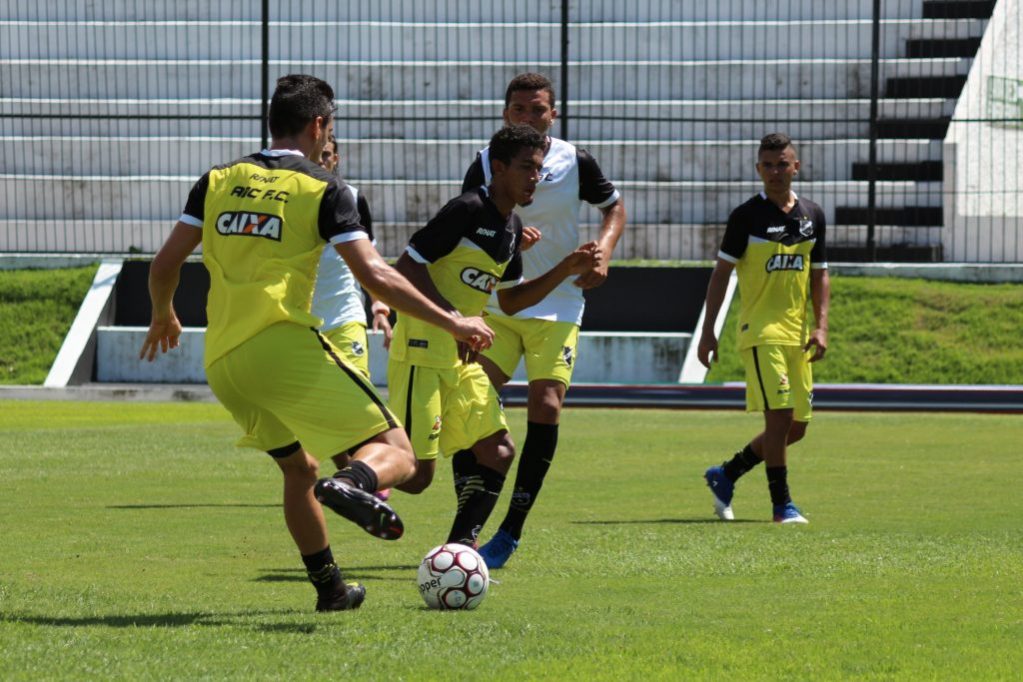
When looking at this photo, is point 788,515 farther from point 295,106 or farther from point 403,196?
point 403,196

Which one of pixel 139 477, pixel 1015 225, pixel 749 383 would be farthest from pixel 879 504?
pixel 1015 225

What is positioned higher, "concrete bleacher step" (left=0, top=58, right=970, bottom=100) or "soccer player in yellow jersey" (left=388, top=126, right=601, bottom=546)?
"concrete bleacher step" (left=0, top=58, right=970, bottom=100)

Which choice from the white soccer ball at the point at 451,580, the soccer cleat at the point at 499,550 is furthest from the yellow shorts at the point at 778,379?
the white soccer ball at the point at 451,580

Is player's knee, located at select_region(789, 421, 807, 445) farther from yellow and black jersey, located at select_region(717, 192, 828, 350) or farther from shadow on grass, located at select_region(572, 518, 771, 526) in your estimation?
shadow on grass, located at select_region(572, 518, 771, 526)

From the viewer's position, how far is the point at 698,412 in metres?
19.5

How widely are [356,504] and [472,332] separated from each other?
100 cm

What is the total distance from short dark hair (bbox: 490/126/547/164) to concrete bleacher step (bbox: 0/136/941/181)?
19673 mm

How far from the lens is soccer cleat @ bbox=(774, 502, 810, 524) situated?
948 centimetres

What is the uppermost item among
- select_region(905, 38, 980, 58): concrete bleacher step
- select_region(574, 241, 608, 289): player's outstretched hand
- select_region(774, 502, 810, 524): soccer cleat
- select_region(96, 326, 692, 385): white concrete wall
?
select_region(905, 38, 980, 58): concrete bleacher step

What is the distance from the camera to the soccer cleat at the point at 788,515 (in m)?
9.48

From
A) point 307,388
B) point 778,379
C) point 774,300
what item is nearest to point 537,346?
point 778,379

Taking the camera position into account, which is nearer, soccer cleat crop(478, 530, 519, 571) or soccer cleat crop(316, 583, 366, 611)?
soccer cleat crop(316, 583, 366, 611)

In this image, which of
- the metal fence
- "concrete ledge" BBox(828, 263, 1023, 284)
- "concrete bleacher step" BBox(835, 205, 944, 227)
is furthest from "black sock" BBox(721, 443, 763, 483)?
"concrete bleacher step" BBox(835, 205, 944, 227)

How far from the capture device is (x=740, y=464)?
10.1 metres
